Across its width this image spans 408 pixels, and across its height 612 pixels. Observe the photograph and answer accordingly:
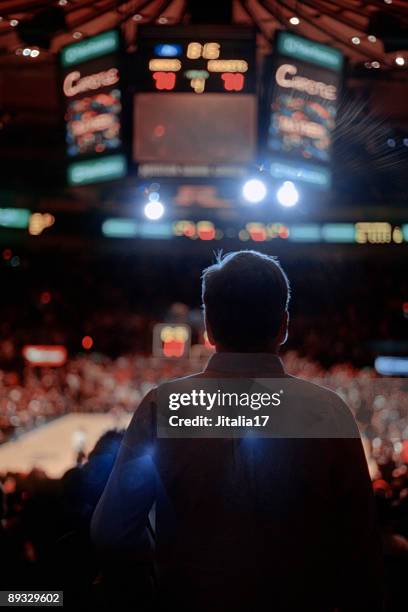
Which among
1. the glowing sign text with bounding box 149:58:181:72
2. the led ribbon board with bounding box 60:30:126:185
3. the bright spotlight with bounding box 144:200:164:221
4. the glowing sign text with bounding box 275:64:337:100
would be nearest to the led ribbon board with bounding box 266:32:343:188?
the glowing sign text with bounding box 275:64:337:100

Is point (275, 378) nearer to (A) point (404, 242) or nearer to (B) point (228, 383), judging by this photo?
(B) point (228, 383)

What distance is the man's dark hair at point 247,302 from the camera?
1.40 m

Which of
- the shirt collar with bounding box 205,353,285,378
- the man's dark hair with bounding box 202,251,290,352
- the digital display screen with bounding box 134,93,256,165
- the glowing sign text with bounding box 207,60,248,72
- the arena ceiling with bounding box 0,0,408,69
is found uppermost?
the arena ceiling with bounding box 0,0,408,69

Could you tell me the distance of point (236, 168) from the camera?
15.0 ft

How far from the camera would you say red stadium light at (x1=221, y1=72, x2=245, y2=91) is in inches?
175

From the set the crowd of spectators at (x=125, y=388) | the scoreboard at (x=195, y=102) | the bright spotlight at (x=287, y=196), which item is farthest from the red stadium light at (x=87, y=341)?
the scoreboard at (x=195, y=102)

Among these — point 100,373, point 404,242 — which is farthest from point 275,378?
point 100,373

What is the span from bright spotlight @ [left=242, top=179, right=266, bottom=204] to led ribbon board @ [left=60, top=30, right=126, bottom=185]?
108 cm

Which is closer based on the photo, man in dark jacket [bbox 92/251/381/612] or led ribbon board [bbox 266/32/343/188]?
man in dark jacket [bbox 92/251/381/612]

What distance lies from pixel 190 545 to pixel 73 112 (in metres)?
4.06

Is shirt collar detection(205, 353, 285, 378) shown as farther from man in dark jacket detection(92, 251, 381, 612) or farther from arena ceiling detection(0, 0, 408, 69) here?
arena ceiling detection(0, 0, 408, 69)

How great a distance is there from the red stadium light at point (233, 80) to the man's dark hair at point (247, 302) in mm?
3302

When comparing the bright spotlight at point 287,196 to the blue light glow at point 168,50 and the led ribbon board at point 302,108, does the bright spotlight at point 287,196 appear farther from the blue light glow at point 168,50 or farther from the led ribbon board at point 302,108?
the blue light glow at point 168,50

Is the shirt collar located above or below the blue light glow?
below
